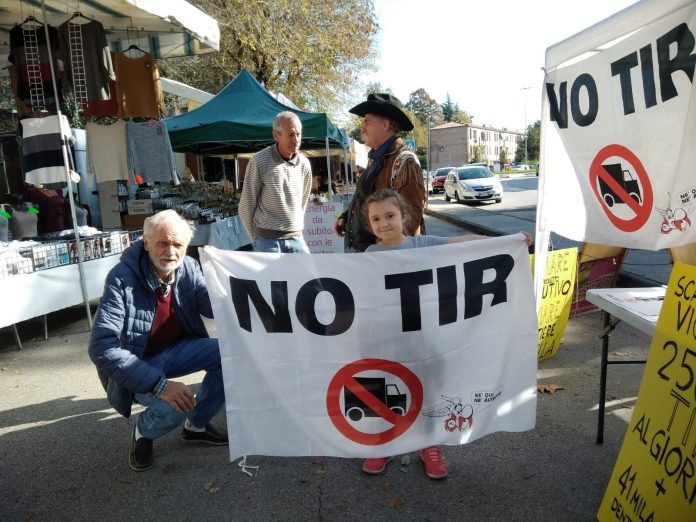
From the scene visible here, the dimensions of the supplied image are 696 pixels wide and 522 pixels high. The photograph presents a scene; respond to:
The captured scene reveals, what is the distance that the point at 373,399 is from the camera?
8.05 ft

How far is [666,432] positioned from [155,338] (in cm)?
250

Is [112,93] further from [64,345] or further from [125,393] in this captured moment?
[125,393]

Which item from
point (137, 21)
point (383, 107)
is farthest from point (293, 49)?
point (383, 107)

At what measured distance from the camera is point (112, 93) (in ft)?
20.6

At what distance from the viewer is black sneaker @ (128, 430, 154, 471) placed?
291cm

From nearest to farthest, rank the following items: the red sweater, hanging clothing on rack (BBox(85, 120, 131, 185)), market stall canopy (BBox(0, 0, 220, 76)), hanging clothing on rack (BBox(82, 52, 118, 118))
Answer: the red sweater
market stall canopy (BBox(0, 0, 220, 76))
hanging clothing on rack (BBox(82, 52, 118, 118))
hanging clothing on rack (BBox(85, 120, 131, 185))

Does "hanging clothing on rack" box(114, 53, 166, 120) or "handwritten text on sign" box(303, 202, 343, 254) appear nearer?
"hanging clothing on rack" box(114, 53, 166, 120)

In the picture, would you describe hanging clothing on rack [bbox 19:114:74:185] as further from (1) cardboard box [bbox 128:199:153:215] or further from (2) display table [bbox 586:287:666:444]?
(2) display table [bbox 586:287:666:444]

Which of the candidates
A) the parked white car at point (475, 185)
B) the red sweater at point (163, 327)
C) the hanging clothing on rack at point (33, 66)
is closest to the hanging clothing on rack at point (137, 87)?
the hanging clothing on rack at point (33, 66)

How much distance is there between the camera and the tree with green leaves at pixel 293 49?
17.7 meters

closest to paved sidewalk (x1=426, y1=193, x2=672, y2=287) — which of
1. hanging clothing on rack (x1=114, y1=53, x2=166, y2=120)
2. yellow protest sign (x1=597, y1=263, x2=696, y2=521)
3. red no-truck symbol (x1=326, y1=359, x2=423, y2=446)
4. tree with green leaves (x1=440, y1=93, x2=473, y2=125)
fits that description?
yellow protest sign (x1=597, y1=263, x2=696, y2=521)

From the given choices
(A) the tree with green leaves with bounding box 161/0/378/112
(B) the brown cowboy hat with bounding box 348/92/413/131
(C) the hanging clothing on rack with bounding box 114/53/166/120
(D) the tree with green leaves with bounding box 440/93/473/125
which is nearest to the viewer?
(B) the brown cowboy hat with bounding box 348/92/413/131

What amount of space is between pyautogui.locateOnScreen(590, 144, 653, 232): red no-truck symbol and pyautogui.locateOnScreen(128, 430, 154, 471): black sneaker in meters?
2.84

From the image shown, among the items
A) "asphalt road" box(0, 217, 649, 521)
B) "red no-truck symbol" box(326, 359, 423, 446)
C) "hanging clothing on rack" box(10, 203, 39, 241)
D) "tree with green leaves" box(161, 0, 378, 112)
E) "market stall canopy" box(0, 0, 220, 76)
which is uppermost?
"tree with green leaves" box(161, 0, 378, 112)
